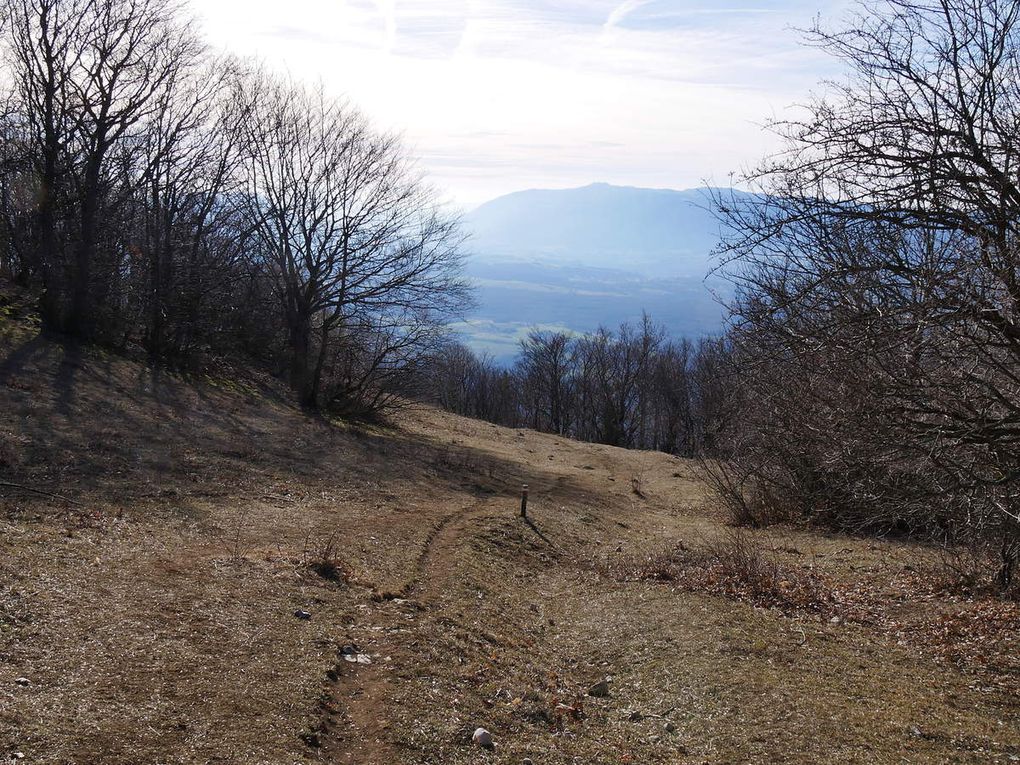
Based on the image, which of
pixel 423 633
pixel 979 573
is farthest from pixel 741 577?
pixel 423 633

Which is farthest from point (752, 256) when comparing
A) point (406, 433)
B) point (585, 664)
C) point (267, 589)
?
point (406, 433)

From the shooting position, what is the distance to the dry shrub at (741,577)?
32.0 ft

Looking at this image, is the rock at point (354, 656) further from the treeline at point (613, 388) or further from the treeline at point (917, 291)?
the treeline at point (613, 388)

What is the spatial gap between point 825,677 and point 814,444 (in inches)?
140

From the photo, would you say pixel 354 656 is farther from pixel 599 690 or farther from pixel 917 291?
pixel 917 291

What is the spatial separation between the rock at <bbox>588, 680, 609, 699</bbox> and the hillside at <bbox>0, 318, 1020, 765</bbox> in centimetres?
9

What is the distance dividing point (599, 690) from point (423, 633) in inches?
73.6

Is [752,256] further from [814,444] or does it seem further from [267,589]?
[267,589]

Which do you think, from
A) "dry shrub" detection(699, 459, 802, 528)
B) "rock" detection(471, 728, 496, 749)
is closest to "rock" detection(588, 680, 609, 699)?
"rock" detection(471, 728, 496, 749)

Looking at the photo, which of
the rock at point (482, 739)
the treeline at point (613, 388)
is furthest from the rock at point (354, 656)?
the treeline at point (613, 388)

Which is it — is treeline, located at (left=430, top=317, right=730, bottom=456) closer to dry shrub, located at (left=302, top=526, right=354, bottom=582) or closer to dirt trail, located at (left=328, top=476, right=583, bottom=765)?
dirt trail, located at (left=328, top=476, right=583, bottom=765)

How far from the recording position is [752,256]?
24.5 ft

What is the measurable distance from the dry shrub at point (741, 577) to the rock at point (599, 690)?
3021 mm

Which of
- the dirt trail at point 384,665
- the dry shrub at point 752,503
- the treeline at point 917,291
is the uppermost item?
the treeline at point 917,291
